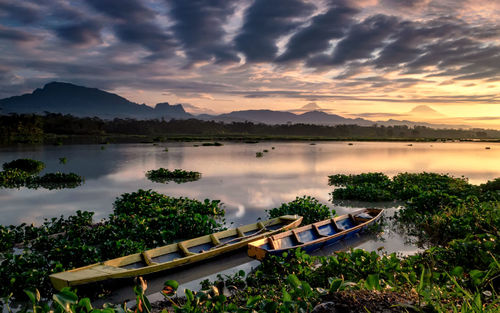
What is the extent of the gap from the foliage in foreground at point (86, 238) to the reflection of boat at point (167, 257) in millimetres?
794

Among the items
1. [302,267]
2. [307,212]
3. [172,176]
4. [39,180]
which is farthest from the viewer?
[172,176]

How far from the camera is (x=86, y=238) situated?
10375 millimetres

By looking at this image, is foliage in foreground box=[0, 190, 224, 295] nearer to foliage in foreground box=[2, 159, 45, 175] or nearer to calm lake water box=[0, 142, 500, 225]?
calm lake water box=[0, 142, 500, 225]

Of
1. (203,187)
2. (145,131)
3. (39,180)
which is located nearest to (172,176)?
(203,187)

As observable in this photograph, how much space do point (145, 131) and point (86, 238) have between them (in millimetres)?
101180

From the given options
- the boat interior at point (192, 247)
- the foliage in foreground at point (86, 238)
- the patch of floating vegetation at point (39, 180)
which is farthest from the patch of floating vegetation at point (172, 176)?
the boat interior at point (192, 247)

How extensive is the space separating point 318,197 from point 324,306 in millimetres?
14993

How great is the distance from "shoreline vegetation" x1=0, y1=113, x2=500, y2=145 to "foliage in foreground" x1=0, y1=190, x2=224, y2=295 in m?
49.1

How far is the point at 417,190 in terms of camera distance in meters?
17.3

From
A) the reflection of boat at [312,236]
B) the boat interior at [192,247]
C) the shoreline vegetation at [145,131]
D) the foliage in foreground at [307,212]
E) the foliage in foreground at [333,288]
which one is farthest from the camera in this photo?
the shoreline vegetation at [145,131]

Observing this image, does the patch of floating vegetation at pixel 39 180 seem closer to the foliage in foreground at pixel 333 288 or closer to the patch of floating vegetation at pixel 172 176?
the patch of floating vegetation at pixel 172 176

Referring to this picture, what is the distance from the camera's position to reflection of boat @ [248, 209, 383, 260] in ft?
27.0

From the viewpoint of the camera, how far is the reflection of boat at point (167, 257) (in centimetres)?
653

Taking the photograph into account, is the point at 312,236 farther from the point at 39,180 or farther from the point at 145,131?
the point at 145,131
